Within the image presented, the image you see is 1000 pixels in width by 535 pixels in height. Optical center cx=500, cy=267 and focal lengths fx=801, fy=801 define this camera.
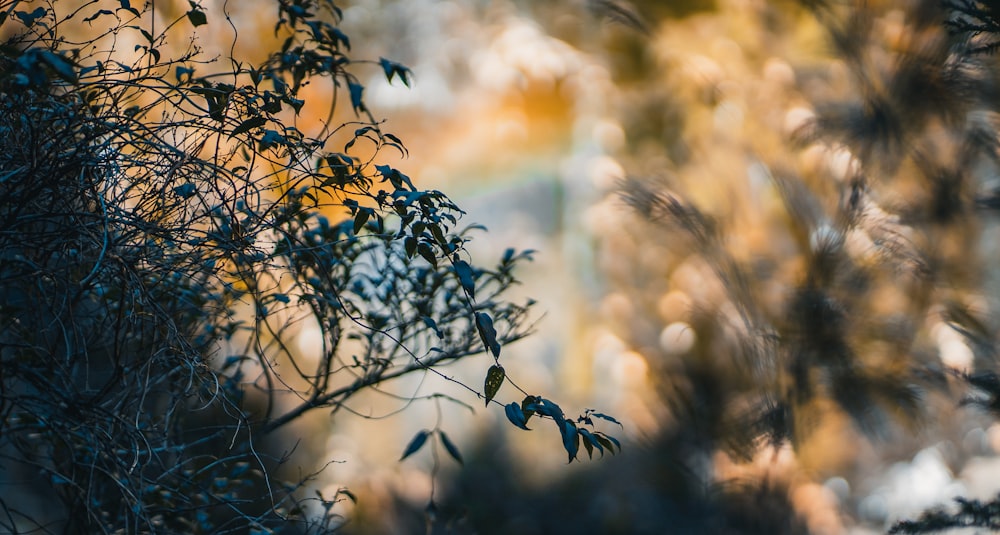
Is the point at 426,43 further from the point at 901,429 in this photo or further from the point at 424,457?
the point at 901,429

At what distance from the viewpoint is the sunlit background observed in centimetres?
261

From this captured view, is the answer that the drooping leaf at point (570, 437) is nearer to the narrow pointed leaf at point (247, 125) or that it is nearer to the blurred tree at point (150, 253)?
the blurred tree at point (150, 253)

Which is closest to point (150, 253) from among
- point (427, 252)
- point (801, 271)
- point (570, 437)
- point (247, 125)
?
point (247, 125)

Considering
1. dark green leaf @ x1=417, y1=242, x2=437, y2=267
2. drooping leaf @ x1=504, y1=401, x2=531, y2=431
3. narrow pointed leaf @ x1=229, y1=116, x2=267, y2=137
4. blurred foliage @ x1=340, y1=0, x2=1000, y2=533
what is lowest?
drooping leaf @ x1=504, y1=401, x2=531, y2=431

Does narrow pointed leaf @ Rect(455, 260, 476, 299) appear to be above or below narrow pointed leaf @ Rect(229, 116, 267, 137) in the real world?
below

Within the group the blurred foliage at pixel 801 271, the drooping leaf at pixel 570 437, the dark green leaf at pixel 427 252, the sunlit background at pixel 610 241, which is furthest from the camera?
the sunlit background at pixel 610 241

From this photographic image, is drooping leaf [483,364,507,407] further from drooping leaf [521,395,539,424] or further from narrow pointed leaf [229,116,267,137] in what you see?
narrow pointed leaf [229,116,267,137]

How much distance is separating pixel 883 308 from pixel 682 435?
70 centimetres

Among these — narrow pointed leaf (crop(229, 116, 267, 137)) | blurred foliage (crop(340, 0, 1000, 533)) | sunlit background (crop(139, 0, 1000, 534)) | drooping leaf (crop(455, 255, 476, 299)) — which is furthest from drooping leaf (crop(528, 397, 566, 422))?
blurred foliage (crop(340, 0, 1000, 533))

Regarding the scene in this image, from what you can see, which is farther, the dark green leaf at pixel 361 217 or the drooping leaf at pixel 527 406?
the dark green leaf at pixel 361 217

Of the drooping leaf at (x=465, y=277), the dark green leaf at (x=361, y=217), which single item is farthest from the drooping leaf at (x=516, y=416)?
the dark green leaf at (x=361, y=217)

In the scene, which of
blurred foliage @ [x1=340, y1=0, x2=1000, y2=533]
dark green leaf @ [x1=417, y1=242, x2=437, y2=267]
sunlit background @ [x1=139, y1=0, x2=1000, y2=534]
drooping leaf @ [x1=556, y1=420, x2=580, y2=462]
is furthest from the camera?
sunlit background @ [x1=139, y1=0, x2=1000, y2=534]

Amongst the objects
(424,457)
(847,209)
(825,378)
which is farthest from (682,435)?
(424,457)

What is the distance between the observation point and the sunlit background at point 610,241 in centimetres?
261
